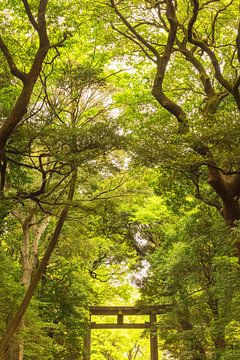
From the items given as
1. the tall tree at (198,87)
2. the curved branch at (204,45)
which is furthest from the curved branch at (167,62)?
the curved branch at (204,45)

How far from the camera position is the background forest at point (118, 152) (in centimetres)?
612

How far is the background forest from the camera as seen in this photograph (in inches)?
241

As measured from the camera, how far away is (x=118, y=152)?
7.38 metres

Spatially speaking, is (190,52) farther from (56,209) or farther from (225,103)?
(56,209)

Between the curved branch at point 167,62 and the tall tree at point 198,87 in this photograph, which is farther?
the curved branch at point 167,62

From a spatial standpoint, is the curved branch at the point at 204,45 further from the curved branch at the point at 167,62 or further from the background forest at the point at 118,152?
the curved branch at the point at 167,62

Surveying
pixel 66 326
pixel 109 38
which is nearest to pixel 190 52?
pixel 109 38

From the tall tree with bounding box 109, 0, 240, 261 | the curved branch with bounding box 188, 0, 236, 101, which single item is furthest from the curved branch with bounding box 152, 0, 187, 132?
the curved branch with bounding box 188, 0, 236, 101

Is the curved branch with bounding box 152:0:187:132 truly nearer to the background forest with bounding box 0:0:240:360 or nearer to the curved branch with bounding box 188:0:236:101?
the background forest with bounding box 0:0:240:360

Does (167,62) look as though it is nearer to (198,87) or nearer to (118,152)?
(118,152)

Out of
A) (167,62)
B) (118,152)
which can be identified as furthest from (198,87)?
(118,152)

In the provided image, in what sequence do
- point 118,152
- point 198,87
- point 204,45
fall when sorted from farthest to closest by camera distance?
point 198,87 → point 118,152 → point 204,45

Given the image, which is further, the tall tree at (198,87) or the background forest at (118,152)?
the background forest at (118,152)

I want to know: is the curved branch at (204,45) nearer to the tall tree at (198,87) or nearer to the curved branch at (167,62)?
the tall tree at (198,87)
